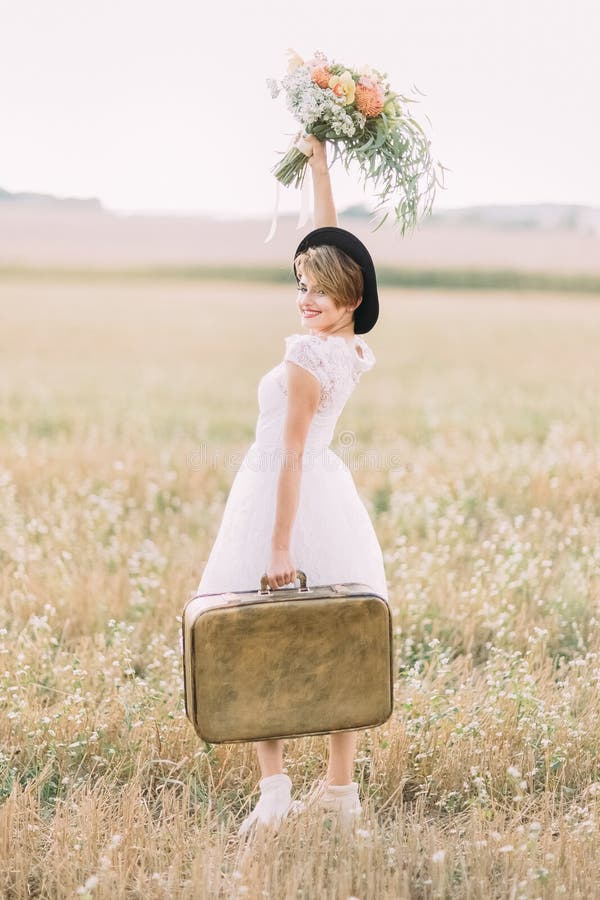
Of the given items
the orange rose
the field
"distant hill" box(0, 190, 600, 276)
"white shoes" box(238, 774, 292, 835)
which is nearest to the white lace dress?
"white shoes" box(238, 774, 292, 835)

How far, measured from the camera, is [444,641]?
5840mm

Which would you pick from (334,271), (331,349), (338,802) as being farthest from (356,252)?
(338,802)

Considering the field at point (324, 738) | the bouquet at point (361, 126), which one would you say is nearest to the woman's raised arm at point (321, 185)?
the bouquet at point (361, 126)

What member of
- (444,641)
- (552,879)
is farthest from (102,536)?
(552,879)

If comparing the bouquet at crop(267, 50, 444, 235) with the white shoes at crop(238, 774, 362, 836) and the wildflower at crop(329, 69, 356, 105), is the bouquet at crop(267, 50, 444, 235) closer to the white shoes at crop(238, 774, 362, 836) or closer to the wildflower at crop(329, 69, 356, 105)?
the wildflower at crop(329, 69, 356, 105)

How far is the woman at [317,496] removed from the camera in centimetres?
391

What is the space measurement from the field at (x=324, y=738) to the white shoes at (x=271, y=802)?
11cm

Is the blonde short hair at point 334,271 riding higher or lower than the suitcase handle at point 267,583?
higher

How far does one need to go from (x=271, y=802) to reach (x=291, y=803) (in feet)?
0.29

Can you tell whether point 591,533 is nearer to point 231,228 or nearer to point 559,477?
point 559,477

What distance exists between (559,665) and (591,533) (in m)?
1.81

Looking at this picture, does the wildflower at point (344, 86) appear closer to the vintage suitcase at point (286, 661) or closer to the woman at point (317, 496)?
the woman at point (317, 496)

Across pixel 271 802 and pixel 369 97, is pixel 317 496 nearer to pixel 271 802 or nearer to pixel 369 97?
pixel 271 802

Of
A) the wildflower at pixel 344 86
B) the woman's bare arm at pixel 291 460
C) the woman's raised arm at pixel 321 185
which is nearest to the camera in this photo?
the woman's bare arm at pixel 291 460
